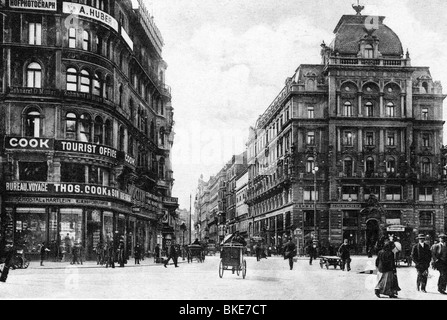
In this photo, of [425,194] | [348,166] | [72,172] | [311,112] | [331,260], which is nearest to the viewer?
[331,260]

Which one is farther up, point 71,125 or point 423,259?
point 71,125

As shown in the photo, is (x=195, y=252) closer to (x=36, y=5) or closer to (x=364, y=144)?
(x=36, y=5)

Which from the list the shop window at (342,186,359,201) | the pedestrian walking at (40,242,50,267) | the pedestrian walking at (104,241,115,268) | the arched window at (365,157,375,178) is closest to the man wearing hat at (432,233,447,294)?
the pedestrian walking at (104,241,115,268)

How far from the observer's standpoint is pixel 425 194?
249 feet

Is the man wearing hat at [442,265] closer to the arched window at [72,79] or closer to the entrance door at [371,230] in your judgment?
the arched window at [72,79]

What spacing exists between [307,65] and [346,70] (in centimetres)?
524

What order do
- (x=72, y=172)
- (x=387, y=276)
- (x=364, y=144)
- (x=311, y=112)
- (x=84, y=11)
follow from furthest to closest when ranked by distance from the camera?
(x=311, y=112) → (x=364, y=144) → (x=72, y=172) → (x=84, y=11) → (x=387, y=276)

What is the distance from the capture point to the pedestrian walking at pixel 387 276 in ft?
62.7

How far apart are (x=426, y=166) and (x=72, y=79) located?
47.8 meters

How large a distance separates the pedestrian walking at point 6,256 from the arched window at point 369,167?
4651cm

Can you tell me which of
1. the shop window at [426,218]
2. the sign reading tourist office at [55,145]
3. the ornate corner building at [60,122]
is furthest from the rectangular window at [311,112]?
the sign reading tourist office at [55,145]

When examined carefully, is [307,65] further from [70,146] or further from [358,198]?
[70,146]

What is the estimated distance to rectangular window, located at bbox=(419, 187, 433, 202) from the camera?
75875 mm

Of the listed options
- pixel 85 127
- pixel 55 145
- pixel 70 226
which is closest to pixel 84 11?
pixel 85 127
